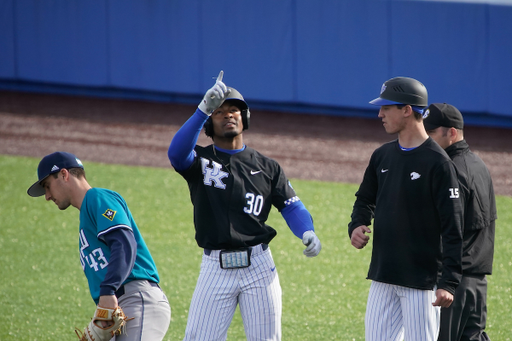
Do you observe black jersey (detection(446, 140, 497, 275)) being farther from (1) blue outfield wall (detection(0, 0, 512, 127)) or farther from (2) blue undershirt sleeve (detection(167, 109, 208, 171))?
(1) blue outfield wall (detection(0, 0, 512, 127))

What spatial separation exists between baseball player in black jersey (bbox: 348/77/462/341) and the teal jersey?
1250mm

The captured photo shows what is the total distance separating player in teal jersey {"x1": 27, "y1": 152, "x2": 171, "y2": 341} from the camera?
9.71 ft

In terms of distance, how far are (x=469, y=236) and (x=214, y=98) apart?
64.8 inches

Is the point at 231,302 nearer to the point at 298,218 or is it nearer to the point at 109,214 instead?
the point at 298,218

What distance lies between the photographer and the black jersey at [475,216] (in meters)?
3.52

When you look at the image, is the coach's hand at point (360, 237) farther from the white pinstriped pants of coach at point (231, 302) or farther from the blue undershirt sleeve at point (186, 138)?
the blue undershirt sleeve at point (186, 138)

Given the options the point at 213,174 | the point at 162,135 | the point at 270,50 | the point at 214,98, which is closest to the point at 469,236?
the point at 213,174

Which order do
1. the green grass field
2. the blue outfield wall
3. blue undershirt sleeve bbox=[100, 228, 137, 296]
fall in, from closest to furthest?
blue undershirt sleeve bbox=[100, 228, 137, 296], the green grass field, the blue outfield wall

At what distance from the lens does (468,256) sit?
3553 mm

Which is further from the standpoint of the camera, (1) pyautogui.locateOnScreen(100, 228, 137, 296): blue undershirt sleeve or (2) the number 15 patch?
(2) the number 15 patch

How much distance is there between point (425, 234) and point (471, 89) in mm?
8844

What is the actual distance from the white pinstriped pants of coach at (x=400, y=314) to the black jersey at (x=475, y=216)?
0.51 metres

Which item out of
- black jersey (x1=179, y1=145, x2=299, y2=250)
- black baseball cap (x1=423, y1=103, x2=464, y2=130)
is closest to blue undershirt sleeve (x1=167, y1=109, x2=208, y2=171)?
black jersey (x1=179, y1=145, x2=299, y2=250)

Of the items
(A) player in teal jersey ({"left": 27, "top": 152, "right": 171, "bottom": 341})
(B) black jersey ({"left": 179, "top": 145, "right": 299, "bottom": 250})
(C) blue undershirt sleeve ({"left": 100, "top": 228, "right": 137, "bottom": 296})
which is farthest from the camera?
(B) black jersey ({"left": 179, "top": 145, "right": 299, "bottom": 250})
